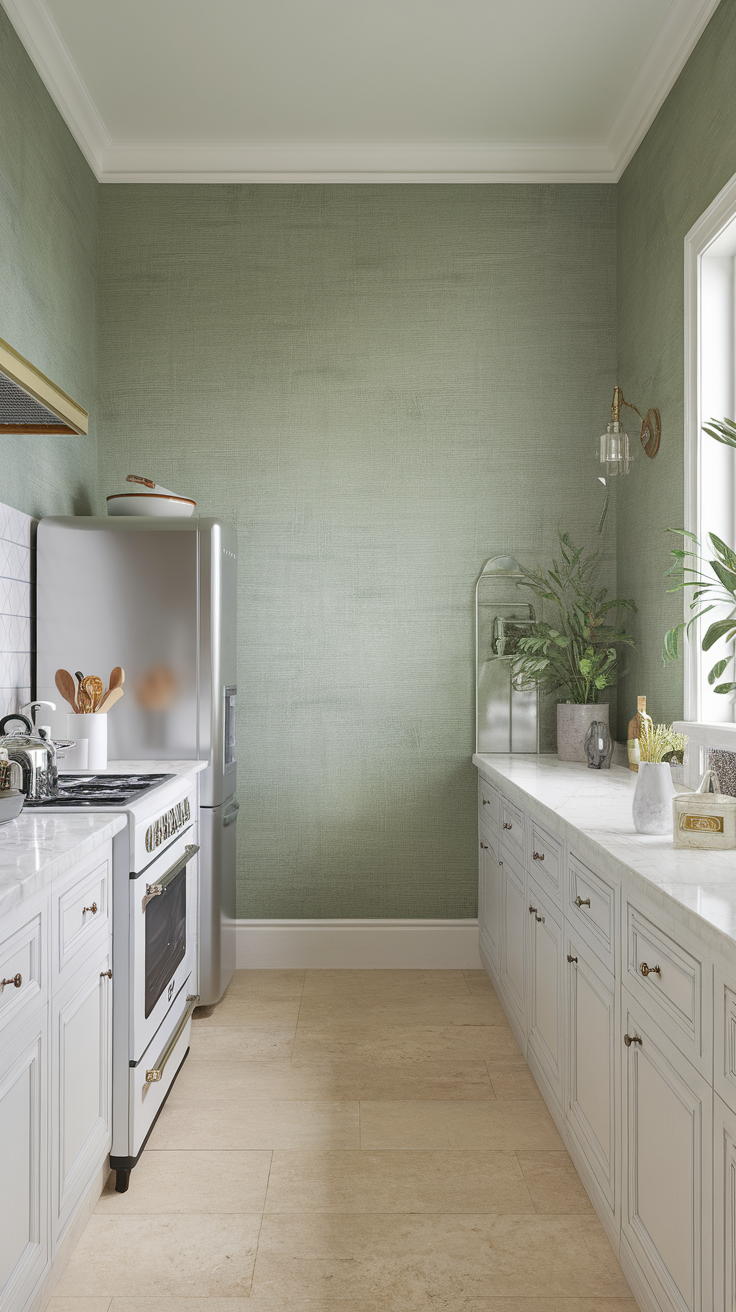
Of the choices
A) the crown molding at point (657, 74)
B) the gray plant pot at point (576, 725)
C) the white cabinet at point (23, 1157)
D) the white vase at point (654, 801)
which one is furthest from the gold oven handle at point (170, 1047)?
the crown molding at point (657, 74)

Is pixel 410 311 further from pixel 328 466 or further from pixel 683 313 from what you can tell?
pixel 683 313

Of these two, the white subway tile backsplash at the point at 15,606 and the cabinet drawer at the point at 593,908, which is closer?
the cabinet drawer at the point at 593,908

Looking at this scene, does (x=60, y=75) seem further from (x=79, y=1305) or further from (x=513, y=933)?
(x=79, y=1305)

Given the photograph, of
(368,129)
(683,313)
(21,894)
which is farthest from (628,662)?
(21,894)

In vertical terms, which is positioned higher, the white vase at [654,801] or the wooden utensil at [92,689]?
→ the wooden utensil at [92,689]

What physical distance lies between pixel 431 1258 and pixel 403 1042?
1013 mm

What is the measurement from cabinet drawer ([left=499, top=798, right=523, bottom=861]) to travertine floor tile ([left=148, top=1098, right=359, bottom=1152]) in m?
0.86

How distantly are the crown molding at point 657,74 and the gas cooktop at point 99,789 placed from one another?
8.81ft

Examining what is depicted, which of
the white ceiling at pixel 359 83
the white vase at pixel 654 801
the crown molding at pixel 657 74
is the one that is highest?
the white ceiling at pixel 359 83

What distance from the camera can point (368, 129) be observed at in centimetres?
333

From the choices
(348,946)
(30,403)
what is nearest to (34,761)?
(30,403)

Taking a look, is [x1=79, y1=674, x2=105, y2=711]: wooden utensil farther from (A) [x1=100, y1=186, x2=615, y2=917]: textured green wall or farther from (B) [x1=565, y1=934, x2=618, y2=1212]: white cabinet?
(B) [x1=565, y1=934, x2=618, y2=1212]: white cabinet

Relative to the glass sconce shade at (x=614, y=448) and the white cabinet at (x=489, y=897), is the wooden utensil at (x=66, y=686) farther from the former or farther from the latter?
the glass sconce shade at (x=614, y=448)

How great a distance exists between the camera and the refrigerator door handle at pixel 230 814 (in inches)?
121
